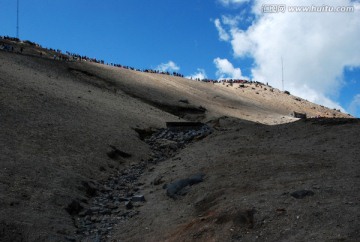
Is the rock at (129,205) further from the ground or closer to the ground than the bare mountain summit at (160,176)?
closer to the ground

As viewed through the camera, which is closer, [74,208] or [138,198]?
[74,208]

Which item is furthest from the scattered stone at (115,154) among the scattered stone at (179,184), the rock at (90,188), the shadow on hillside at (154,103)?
the shadow on hillside at (154,103)

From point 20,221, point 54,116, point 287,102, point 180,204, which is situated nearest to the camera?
point 20,221

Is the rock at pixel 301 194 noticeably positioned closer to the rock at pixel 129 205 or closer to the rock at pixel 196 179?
the rock at pixel 196 179

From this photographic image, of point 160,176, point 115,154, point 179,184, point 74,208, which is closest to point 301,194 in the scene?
point 179,184

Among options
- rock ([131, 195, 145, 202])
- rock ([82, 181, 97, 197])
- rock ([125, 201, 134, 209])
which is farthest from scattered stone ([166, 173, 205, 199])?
rock ([82, 181, 97, 197])

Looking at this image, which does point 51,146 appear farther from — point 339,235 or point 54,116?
point 339,235

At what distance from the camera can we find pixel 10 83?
30.9 meters

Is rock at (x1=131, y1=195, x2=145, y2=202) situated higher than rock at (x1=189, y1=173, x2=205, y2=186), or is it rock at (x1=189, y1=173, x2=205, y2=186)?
rock at (x1=189, y1=173, x2=205, y2=186)

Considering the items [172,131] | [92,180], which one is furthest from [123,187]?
[172,131]

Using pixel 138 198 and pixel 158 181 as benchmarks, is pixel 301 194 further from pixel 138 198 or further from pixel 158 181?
pixel 158 181

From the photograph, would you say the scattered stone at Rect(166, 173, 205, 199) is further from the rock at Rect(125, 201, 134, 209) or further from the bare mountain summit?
the rock at Rect(125, 201, 134, 209)

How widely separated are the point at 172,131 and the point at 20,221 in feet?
66.7

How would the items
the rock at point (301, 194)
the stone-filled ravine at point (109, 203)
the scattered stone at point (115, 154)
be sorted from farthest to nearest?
the scattered stone at point (115, 154) → the stone-filled ravine at point (109, 203) → the rock at point (301, 194)
